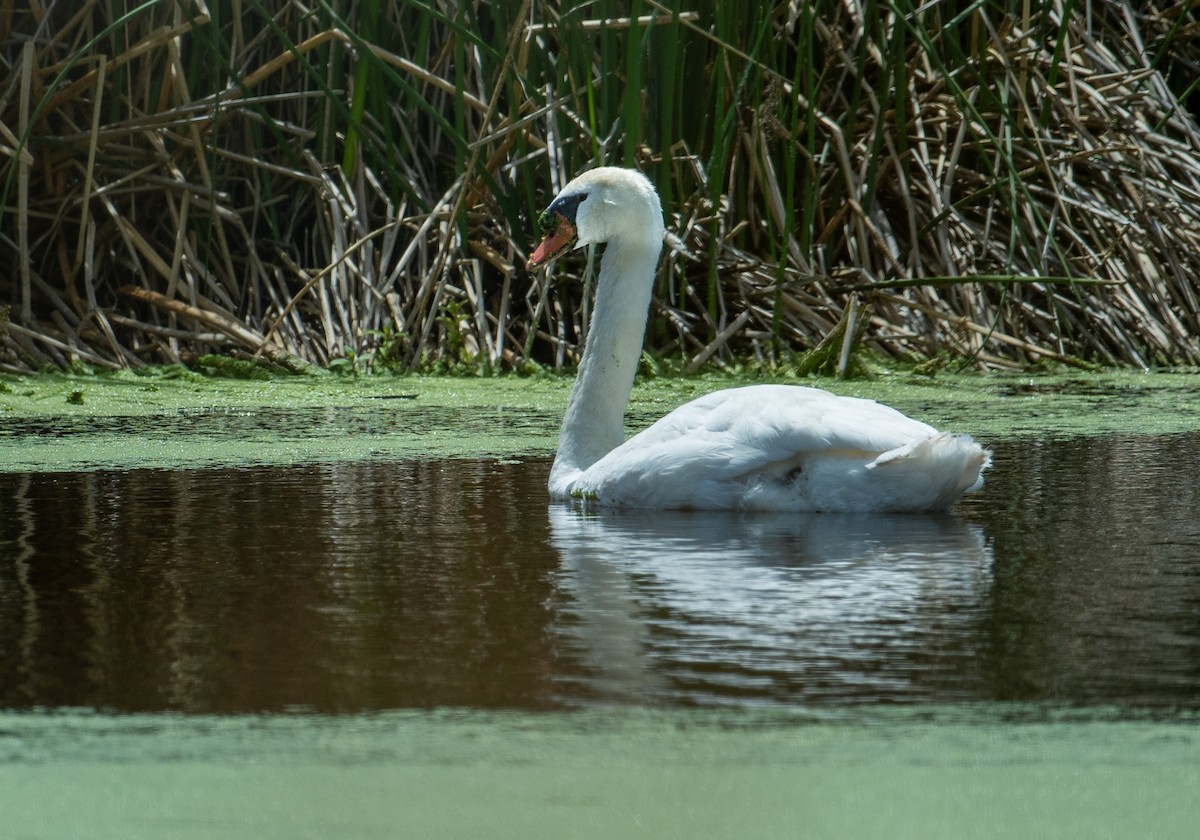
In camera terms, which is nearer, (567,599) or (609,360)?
(567,599)

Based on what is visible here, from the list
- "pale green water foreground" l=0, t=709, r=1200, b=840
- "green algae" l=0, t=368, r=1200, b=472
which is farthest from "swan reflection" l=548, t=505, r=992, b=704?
"green algae" l=0, t=368, r=1200, b=472

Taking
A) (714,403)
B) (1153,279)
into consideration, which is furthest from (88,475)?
(1153,279)

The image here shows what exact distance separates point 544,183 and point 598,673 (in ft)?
16.1

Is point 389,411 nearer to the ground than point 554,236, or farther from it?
nearer to the ground

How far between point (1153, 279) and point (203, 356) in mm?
3524

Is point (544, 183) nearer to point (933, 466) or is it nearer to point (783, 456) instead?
point (783, 456)

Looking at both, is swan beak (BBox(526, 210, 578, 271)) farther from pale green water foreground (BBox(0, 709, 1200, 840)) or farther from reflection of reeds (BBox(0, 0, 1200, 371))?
pale green water foreground (BBox(0, 709, 1200, 840))

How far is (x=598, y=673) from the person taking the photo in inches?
79.5

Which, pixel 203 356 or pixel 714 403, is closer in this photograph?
pixel 714 403

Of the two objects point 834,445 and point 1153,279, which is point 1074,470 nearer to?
point 834,445

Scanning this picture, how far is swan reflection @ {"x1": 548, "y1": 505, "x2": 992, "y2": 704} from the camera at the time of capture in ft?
6.48

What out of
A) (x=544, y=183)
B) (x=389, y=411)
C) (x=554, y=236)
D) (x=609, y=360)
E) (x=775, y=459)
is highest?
(x=544, y=183)

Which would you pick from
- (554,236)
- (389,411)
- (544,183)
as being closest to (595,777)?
(554,236)

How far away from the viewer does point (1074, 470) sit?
4.00m
